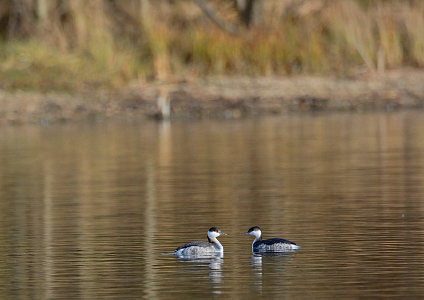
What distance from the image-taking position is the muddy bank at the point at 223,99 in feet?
124

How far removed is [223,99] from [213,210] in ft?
65.6

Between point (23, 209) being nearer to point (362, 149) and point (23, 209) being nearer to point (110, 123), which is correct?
point (362, 149)

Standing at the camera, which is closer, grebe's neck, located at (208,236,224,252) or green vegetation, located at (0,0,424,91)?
grebe's neck, located at (208,236,224,252)

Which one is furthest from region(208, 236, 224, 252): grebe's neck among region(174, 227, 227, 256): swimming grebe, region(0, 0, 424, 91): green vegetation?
region(0, 0, 424, 91): green vegetation

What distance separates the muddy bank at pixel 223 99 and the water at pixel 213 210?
12.2 ft

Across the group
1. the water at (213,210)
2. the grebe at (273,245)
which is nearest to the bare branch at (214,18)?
the water at (213,210)

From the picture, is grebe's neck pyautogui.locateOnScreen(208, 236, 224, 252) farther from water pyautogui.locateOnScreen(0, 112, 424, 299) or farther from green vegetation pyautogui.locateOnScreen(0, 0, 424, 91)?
green vegetation pyautogui.locateOnScreen(0, 0, 424, 91)

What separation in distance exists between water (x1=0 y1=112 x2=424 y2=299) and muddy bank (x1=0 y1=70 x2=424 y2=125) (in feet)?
12.2

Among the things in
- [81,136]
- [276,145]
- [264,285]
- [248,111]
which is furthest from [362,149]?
[264,285]

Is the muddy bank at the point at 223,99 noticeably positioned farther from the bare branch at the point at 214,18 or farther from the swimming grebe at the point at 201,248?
the swimming grebe at the point at 201,248

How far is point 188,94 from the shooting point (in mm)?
38250

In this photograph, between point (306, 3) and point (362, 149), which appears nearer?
point (362, 149)

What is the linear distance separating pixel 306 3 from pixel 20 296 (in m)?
31.4

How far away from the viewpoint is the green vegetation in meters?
39.0
